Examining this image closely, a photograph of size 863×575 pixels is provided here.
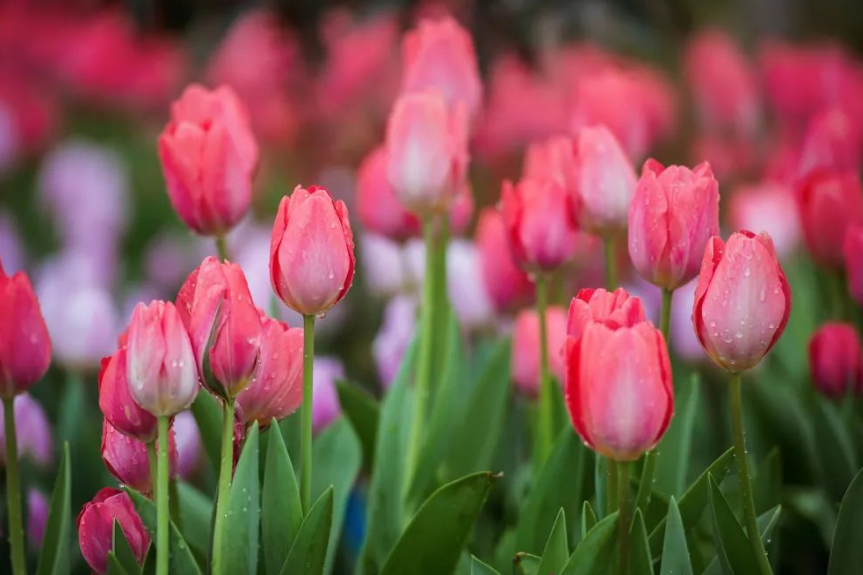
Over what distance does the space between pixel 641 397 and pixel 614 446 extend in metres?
0.04

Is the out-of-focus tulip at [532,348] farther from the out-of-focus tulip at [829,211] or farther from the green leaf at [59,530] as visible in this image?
the green leaf at [59,530]

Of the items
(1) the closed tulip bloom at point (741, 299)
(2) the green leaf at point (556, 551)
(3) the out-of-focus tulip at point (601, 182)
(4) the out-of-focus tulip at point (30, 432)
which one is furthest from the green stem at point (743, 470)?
(4) the out-of-focus tulip at point (30, 432)

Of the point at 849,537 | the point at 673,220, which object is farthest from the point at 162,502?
the point at 849,537

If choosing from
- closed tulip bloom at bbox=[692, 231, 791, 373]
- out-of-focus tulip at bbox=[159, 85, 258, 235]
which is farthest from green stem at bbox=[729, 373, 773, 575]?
out-of-focus tulip at bbox=[159, 85, 258, 235]

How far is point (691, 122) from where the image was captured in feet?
11.2

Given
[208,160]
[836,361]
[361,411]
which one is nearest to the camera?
[208,160]

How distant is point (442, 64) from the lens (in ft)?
3.61

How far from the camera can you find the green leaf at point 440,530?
80cm

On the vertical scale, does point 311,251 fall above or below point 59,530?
above

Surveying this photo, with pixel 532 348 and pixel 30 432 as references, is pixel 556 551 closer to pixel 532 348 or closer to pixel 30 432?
pixel 532 348

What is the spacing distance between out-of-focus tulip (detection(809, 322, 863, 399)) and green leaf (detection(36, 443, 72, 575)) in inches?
28.3

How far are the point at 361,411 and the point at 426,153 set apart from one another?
1.08ft

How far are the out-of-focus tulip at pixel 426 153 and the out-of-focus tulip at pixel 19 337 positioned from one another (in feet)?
1.14

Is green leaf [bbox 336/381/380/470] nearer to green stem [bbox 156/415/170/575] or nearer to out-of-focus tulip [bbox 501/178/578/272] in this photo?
out-of-focus tulip [bbox 501/178/578/272]
